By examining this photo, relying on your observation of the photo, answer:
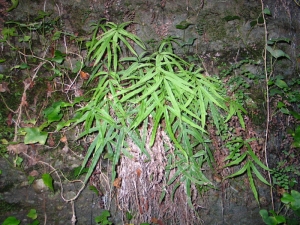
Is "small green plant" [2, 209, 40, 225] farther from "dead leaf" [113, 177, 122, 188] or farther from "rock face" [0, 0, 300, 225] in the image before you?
"dead leaf" [113, 177, 122, 188]

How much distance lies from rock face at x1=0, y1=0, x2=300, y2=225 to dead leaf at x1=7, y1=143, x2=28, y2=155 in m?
0.35

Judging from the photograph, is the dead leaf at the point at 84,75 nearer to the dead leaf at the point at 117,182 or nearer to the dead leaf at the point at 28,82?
the dead leaf at the point at 28,82

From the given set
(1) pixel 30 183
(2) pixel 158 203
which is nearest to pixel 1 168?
(1) pixel 30 183

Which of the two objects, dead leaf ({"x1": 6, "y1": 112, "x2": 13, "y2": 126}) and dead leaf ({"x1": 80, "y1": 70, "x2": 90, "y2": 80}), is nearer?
dead leaf ({"x1": 6, "y1": 112, "x2": 13, "y2": 126})

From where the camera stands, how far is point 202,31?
2168 millimetres

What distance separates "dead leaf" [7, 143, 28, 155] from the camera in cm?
182

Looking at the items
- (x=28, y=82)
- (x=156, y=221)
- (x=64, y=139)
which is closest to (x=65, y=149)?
(x=64, y=139)

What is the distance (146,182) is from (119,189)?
23 centimetres

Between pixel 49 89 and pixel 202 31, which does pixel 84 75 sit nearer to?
pixel 49 89

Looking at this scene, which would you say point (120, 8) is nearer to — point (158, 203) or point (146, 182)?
point (146, 182)

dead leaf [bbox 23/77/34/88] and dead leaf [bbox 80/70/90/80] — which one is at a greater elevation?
dead leaf [bbox 80/70/90/80]

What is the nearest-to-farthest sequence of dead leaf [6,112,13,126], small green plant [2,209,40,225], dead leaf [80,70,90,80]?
small green plant [2,209,40,225], dead leaf [6,112,13,126], dead leaf [80,70,90,80]

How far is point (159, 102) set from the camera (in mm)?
1588

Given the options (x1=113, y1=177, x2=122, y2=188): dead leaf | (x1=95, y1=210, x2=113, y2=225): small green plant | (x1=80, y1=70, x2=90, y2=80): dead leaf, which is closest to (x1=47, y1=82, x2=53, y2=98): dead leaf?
(x1=80, y1=70, x2=90, y2=80): dead leaf
